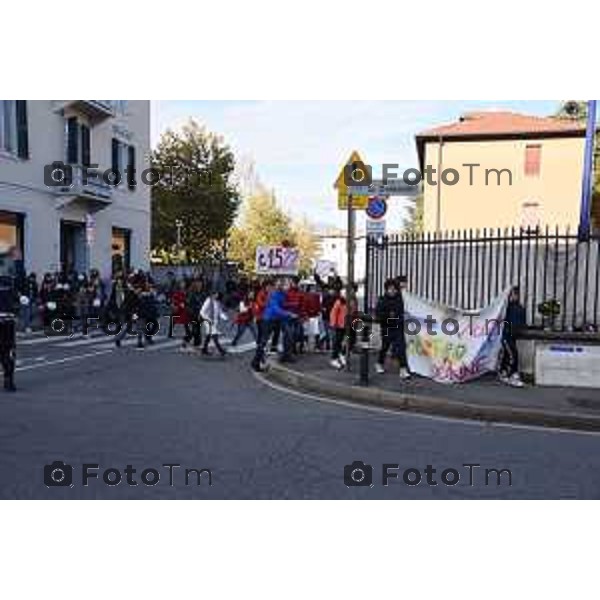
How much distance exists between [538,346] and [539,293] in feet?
4.75

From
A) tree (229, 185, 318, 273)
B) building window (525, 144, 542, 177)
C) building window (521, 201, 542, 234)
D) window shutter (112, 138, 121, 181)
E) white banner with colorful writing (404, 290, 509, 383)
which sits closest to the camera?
white banner with colorful writing (404, 290, 509, 383)

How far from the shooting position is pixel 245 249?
5706 cm

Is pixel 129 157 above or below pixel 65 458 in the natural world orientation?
above

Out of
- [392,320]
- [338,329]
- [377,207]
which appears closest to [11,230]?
[338,329]

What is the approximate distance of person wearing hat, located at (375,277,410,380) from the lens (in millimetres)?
10172

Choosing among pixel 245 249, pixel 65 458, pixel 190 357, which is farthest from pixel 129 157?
pixel 245 249

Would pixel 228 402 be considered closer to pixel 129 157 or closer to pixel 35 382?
pixel 35 382

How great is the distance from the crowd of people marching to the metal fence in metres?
0.95

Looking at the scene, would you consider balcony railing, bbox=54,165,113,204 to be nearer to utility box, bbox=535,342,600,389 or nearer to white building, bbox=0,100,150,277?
white building, bbox=0,100,150,277

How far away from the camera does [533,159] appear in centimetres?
3716

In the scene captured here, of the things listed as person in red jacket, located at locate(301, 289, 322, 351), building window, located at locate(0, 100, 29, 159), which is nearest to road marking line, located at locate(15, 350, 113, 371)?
person in red jacket, located at locate(301, 289, 322, 351)

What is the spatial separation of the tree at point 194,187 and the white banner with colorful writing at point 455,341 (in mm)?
27597

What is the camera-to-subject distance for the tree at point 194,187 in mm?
36938

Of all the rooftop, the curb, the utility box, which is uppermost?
the rooftop
